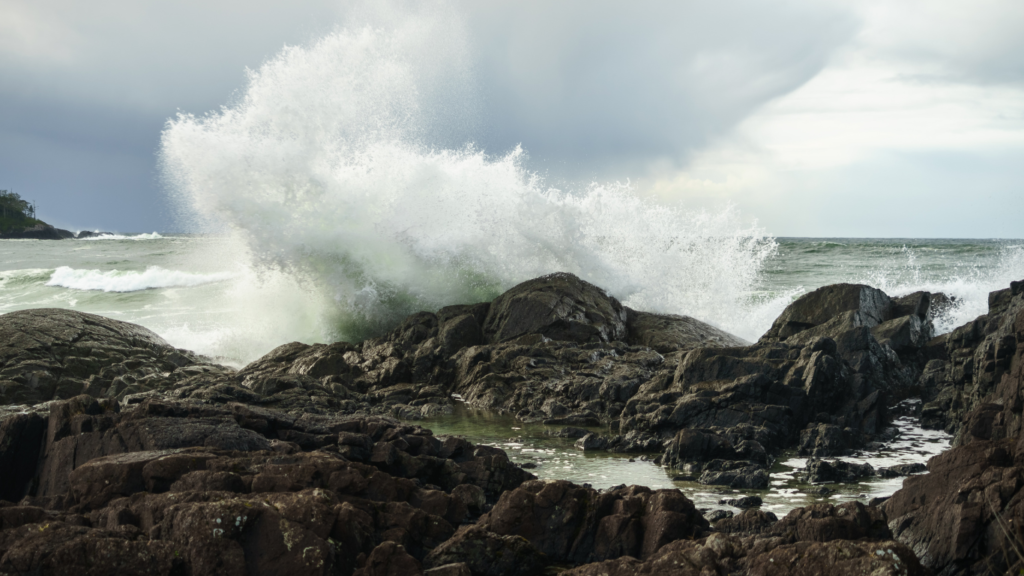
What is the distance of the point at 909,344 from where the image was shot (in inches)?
460

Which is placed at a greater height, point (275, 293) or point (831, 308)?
point (831, 308)

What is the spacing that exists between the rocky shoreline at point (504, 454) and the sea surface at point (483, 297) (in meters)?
0.45

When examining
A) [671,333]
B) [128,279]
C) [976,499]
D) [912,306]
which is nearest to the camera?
[976,499]

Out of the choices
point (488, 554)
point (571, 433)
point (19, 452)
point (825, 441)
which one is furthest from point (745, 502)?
point (19, 452)

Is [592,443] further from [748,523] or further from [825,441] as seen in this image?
[748,523]

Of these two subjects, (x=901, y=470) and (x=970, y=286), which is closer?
(x=901, y=470)

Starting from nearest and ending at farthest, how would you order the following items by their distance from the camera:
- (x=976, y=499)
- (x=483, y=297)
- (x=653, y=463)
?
(x=976, y=499) < (x=653, y=463) < (x=483, y=297)

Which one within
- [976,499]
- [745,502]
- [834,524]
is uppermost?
[976,499]

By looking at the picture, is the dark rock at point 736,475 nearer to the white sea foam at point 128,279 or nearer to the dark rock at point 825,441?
the dark rock at point 825,441

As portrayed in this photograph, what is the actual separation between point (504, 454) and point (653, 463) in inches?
82.2

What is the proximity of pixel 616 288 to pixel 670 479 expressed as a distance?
1107cm

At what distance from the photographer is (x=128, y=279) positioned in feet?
109

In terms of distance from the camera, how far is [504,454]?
6.93 m

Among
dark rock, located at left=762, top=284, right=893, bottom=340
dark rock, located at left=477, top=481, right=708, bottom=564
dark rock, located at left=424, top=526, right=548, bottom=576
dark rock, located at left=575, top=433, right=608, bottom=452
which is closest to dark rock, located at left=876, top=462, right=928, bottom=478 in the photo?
dark rock, located at left=575, top=433, right=608, bottom=452
